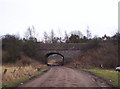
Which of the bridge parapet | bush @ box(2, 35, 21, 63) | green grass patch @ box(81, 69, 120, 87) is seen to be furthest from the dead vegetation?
green grass patch @ box(81, 69, 120, 87)

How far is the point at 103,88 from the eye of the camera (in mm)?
12719

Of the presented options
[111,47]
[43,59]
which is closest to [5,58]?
[43,59]

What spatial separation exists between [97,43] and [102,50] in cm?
467

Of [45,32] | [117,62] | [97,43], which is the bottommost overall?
[117,62]

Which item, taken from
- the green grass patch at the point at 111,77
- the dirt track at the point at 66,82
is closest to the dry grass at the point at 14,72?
the dirt track at the point at 66,82

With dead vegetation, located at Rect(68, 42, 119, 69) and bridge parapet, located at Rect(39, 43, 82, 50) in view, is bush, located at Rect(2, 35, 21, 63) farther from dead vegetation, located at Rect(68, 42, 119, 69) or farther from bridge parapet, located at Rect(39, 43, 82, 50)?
dead vegetation, located at Rect(68, 42, 119, 69)

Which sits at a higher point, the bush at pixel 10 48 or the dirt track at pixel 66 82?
the bush at pixel 10 48

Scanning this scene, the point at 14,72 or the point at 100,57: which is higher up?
the point at 100,57

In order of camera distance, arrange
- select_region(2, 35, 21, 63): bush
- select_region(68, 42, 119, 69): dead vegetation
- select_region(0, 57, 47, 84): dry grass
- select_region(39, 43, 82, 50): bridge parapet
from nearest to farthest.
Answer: select_region(0, 57, 47, 84): dry grass < select_region(68, 42, 119, 69): dead vegetation < select_region(2, 35, 21, 63): bush < select_region(39, 43, 82, 50): bridge parapet

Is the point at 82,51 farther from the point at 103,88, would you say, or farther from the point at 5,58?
the point at 103,88

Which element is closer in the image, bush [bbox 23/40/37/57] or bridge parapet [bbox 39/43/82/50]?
bush [bbox 23/40/37/57]

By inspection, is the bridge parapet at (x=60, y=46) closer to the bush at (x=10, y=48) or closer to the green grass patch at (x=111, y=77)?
the bush at (x=10, y=48)

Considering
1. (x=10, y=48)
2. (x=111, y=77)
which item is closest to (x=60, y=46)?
(x=10, y=48)

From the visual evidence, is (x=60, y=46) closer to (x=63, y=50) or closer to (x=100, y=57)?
(x=63, y=50)
